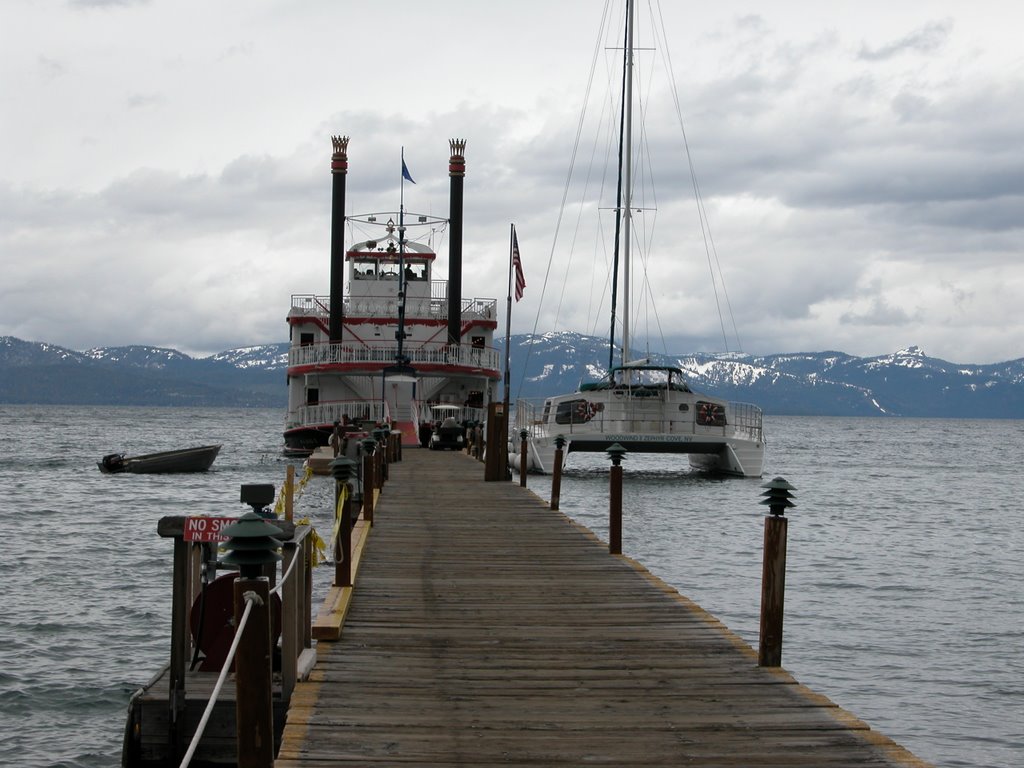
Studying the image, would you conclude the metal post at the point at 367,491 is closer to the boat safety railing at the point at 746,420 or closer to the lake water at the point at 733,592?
the lake water at the point at 733,592

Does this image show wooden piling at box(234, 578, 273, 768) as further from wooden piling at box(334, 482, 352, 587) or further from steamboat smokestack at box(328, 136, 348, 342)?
steamboat smokestack at box(328, 136, 348, 342)

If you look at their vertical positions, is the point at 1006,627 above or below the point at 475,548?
below

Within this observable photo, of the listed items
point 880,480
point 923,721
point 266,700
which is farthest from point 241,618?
point 880,480

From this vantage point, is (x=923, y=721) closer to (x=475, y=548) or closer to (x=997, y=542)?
(x=475, y=548)

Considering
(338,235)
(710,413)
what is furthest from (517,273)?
(338,235)

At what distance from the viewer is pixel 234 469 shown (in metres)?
51.6

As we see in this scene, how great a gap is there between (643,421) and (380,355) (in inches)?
506

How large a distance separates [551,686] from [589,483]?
35.5 m

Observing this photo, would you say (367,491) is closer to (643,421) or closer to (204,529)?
(204,529)

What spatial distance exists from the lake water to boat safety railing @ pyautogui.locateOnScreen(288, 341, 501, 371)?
5831 millimetres

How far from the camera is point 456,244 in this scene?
5431 cm

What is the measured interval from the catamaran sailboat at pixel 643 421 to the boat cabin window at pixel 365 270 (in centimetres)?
1272

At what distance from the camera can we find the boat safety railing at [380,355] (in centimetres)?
4831

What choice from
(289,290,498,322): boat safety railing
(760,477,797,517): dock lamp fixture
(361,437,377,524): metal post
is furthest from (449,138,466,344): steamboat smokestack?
(760,477,797,517): dock lamp fixture
